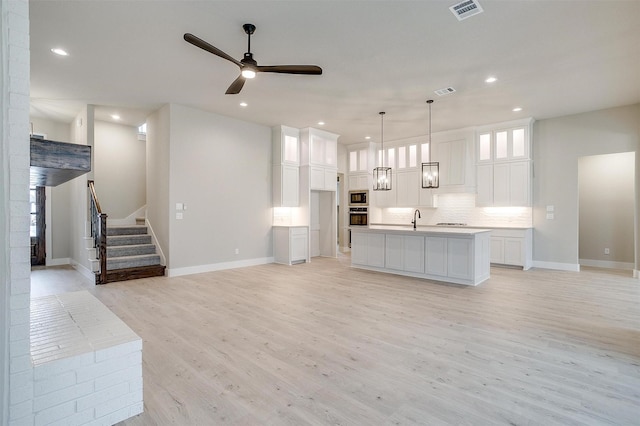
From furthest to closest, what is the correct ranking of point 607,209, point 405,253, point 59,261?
point 59,261 → point 607,209 → point 405,253

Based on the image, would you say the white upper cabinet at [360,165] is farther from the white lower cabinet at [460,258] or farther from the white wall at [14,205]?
the white wall at [14,205]

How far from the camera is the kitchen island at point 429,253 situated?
5344 mm

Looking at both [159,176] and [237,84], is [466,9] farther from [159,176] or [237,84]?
[159,176]

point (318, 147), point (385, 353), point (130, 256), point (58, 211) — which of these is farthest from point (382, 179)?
point (58, 211)

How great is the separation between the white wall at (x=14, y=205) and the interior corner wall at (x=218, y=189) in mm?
4856

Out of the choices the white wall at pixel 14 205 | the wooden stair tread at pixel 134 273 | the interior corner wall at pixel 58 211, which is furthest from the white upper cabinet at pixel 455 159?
the interior corner wall at pixel 58 211

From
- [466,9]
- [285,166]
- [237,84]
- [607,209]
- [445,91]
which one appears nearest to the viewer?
[466,9]

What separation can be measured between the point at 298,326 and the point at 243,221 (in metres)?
4.23

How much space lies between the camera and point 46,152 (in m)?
1.75

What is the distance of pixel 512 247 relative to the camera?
7027mm

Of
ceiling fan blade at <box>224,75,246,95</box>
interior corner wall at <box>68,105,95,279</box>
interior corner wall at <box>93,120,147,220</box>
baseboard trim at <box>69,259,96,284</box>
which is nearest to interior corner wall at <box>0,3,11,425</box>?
ceiling fan blade at <box>224,75,246,95</box>

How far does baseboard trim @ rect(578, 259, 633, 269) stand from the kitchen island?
3640 mm

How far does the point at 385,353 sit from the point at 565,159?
6.71m

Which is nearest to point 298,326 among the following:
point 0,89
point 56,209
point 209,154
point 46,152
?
point 46,152
